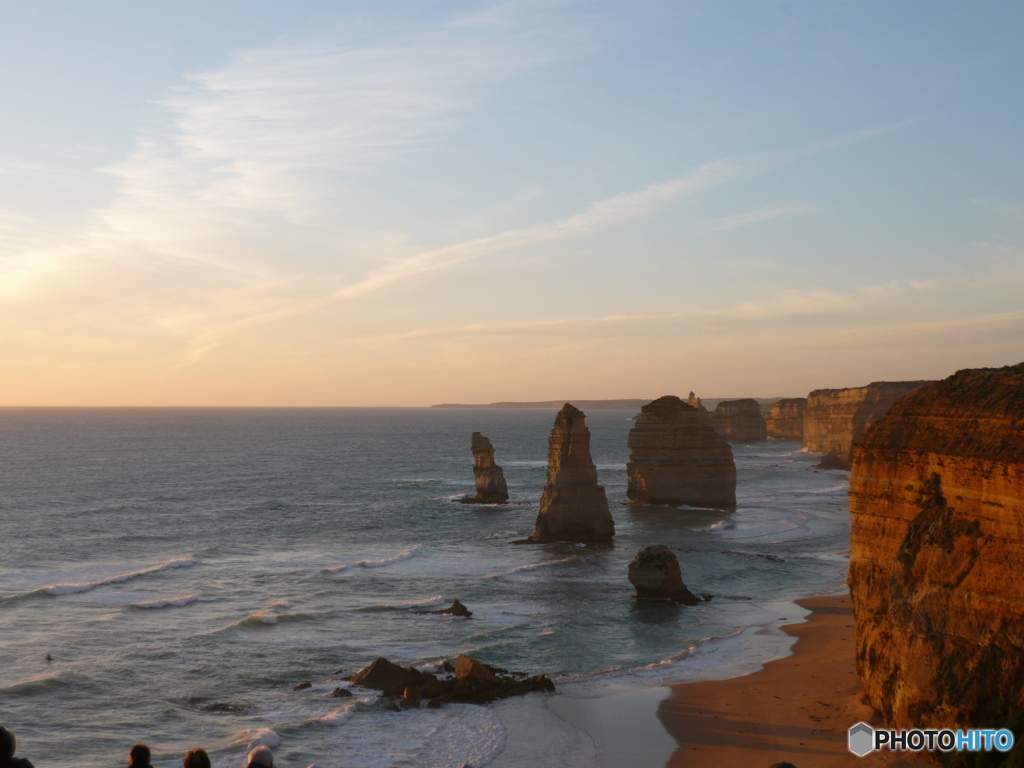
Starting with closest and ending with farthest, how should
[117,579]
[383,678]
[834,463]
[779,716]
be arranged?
[779,716], [383,678], [117,579], [834,463]

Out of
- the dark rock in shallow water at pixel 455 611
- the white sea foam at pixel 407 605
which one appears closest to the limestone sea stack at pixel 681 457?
the white sea foam at pixel 407 605

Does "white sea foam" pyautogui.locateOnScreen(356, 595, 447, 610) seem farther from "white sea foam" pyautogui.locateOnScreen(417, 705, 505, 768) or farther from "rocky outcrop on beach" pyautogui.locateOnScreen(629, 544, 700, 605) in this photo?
"white sea foam" pyautogui.locateOnScreen(417, 705, 505, 768)

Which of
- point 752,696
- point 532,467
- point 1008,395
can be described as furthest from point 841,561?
→ point 532,467

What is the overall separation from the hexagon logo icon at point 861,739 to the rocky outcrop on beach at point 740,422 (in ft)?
462

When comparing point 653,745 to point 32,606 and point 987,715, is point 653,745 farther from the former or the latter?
point 32,606

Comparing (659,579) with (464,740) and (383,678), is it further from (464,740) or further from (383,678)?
(464,740)

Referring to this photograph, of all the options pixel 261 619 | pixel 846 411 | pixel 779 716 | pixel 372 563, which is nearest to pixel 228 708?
pixel 261 619

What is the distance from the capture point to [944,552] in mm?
19328

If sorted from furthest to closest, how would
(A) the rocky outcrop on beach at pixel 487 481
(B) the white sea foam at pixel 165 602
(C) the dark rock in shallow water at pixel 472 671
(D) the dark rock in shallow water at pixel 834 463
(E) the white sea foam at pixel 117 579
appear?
(D) the dark rock in shallow water at pixel 834 463
(A) the rocky outcrop on beach at pixel 487 481
(E) the white sea foam at pixel 117 579
(B) the white sea foam at pixel 165 602
(C) the dark rock in shallow water at pixel 472 671

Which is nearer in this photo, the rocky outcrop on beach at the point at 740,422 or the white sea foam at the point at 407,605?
the white sea foam at the point at 407,605

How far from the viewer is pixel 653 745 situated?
23.8 meters

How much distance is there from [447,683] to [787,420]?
153m

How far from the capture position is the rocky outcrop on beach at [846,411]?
103 m

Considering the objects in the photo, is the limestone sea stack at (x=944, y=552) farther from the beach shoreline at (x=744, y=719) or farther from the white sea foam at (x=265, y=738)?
the white sea foam at (x=265, y=738)
